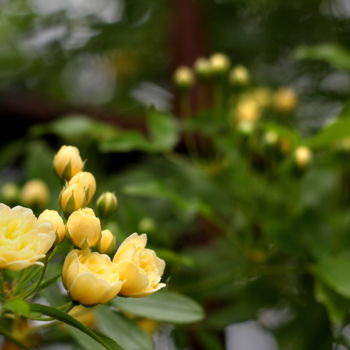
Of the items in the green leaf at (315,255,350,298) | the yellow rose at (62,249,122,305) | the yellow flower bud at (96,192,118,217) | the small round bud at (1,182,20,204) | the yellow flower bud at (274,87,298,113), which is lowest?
the yellow flower bud at (274,87,298,113)

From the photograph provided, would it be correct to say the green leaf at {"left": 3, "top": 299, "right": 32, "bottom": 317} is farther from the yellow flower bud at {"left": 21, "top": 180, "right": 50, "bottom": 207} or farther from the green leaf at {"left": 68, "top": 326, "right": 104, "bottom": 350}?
the yellow flower bud at {"left": 21, "top": 180, "right": 50, "bottom": 207}

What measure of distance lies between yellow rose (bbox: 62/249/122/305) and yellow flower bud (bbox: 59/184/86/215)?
0.18ft

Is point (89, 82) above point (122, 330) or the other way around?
the other way around

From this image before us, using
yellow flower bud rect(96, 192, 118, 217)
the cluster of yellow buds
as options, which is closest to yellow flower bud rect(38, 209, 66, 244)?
the cluster of yellow buds

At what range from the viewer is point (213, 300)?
107 cm

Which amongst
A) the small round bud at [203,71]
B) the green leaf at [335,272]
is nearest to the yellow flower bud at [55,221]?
the green leaf at [335,272]

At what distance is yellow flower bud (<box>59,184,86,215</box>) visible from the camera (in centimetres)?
55

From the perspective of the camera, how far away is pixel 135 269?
1.65 feet

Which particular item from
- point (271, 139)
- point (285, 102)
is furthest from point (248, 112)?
point (271, 139)

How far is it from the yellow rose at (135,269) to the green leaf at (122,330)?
0.13 m

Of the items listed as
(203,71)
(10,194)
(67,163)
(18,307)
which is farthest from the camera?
(203,71)

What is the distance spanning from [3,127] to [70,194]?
73cm

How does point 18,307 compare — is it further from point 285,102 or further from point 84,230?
point 285,102

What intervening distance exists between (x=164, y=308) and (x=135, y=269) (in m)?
0.14
